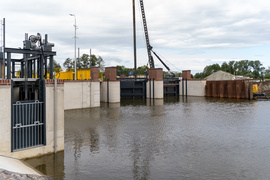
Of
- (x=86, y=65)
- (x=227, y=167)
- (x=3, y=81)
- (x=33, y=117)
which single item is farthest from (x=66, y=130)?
(x=86, y=65)

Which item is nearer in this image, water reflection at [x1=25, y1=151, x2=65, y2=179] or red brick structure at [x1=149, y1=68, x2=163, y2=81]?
water reflection at [x1=25, y1=151, x2=65, y2=179]

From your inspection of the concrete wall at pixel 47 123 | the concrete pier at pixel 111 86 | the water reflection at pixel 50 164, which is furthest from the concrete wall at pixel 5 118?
the concrete pier at pixel 111 86

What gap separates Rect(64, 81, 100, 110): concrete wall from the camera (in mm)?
30891

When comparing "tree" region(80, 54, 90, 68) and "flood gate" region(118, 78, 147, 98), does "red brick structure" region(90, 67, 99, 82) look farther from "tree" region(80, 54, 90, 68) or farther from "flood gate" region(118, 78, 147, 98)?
"tree" region(80, 54, 90, 68)

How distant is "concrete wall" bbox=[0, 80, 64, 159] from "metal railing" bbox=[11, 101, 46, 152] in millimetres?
209

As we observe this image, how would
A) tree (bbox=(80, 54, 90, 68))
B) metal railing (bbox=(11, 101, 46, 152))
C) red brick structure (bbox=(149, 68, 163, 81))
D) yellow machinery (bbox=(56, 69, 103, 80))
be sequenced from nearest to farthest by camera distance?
metal railing (bbox=(11, 101, 46, 152)) < yellow machinery (bbox=(56, 69, 103, 80)) < red brick structure (bbox=(149, 68, 163, 81)) < tree (bbox=(80, 54, 90, 68))

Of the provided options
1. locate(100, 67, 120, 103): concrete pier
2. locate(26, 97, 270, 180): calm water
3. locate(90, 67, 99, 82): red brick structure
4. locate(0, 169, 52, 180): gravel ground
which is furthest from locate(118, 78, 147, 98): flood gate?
locate(0, 169, 52, 180): gravel ground

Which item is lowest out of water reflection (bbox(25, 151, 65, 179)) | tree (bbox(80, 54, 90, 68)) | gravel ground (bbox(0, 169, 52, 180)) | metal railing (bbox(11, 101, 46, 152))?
water reflection (bbox(25, 151, 65, 179))

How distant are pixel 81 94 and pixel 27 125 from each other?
68.3 ft

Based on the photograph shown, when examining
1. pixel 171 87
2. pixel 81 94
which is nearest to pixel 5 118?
pixel 81 94

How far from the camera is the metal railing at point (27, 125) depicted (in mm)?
11086

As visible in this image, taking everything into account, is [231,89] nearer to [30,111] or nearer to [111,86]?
[111,86]

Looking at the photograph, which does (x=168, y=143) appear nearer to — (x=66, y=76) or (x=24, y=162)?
(x=24, y=162)

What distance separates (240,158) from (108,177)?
6.37m
